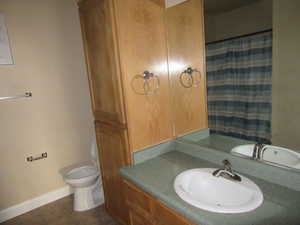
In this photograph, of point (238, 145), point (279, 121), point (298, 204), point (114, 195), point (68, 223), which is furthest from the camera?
point (68, 223)

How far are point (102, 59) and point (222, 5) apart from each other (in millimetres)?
979

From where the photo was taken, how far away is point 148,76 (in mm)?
1614

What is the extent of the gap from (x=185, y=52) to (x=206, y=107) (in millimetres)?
505

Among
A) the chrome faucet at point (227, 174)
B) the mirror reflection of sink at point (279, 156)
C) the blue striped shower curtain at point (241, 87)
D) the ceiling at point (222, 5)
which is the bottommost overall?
the chrome faucet at point (227, 174)

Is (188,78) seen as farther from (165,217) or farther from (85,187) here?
(85,187)

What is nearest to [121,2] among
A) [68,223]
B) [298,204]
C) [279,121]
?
[279,121]

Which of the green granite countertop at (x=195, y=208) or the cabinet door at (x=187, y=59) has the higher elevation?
the cabinet door at (x=187, y=59)

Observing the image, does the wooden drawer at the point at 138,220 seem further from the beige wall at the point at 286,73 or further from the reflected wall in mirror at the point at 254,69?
the beige wall at the point at 286,73

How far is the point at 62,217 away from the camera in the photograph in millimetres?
2252

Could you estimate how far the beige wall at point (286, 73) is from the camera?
3.48 ft

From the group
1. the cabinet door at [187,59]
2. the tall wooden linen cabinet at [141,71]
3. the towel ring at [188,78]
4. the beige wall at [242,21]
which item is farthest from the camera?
the towel ring at [188,78]

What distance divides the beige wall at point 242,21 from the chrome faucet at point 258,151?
713 mm

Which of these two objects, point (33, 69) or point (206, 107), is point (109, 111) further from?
point (33, 69)

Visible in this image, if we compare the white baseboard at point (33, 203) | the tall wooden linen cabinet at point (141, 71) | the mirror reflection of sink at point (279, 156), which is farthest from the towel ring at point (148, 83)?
the white baseboard at point (33, 203)
